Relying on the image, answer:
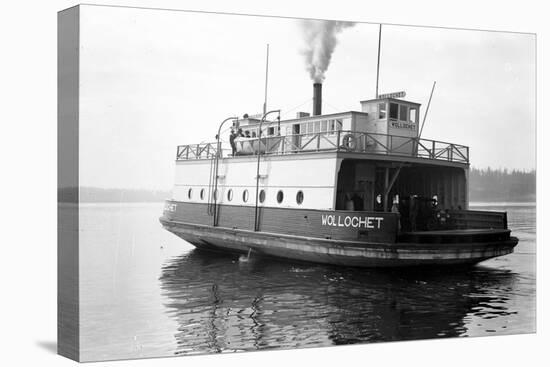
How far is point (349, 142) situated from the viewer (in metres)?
15.8

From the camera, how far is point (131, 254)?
1084 cm

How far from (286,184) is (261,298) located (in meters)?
4.24

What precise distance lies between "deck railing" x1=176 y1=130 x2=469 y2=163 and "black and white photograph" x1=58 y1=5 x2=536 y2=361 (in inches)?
2.5

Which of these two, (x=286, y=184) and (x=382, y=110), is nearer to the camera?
(x=382, y=110)

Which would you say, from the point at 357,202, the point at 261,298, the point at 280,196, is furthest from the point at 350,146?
the point at 261,298

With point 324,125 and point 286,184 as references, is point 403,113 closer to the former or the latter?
point 324,125

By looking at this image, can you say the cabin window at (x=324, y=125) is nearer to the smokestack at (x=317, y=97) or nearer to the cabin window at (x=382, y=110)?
the smokestack at (x=317, y=97)

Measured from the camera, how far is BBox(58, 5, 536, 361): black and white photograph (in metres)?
9.41

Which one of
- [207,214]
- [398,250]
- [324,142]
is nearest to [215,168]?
[207,214]

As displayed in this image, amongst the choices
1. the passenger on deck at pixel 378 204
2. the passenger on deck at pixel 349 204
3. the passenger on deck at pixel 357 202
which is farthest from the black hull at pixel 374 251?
the passenger on deck at pixel 378 204

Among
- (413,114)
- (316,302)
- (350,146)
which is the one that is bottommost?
(316,302)

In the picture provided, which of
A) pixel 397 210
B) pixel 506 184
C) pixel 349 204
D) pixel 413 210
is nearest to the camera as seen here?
pixel 506 184

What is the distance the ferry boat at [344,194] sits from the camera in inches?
570

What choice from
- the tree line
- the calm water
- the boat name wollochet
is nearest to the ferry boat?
the boat name wollochet
